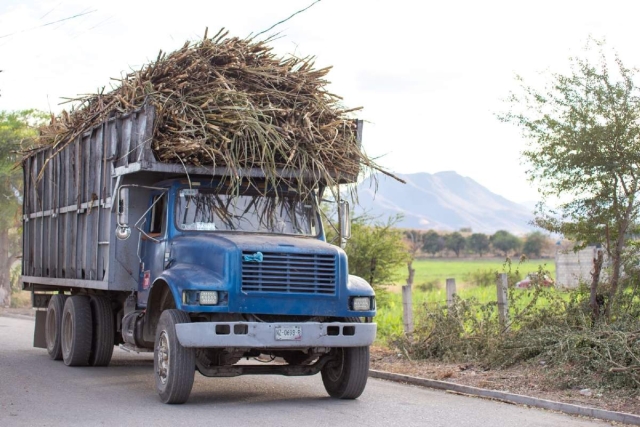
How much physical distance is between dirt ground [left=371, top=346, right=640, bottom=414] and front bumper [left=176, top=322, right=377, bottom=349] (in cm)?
265

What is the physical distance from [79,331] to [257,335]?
4852 millimetres

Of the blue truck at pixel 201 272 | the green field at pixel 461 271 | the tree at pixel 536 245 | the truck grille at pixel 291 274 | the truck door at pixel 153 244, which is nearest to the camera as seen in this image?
the blue truck at pixel 201 272

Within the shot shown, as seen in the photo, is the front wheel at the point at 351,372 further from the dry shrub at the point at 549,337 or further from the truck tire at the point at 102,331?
the truck tire at the point at 102,331

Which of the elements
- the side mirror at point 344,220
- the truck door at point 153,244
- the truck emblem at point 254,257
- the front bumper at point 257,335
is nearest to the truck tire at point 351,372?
the front bumper at point 257,335

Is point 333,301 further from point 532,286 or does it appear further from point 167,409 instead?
point 532,286

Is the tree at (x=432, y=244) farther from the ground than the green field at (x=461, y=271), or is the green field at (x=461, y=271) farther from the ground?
the tree at (x=432, y=244)

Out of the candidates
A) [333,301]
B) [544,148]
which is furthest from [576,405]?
[544,148]

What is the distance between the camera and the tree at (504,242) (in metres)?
130

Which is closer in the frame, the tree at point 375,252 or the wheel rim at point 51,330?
the wheel rim at point 51,330

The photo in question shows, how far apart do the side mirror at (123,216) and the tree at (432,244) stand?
132 m

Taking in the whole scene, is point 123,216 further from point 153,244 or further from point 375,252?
point 375,252

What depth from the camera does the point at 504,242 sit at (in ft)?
443

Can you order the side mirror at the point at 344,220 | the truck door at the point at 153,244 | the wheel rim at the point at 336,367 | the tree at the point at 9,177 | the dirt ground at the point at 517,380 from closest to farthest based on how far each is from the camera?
the dirt ground at the point at 517,380
the wheel rim at the point at 336,367
the truck door at the point at 153,244
the side mirror at the point at 344,220
the tree at the point at 9,177

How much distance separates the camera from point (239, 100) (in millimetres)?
11820
